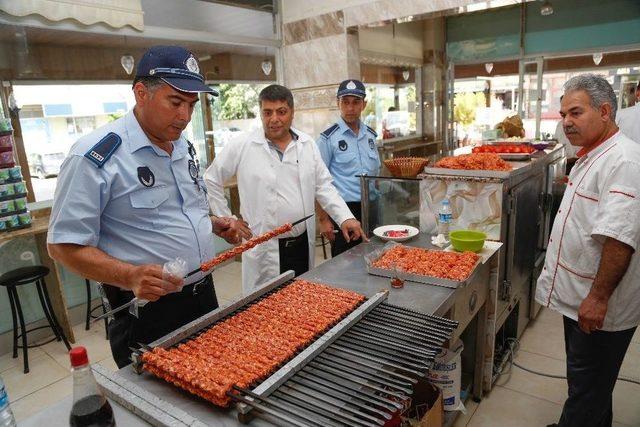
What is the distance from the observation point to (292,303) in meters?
1.71

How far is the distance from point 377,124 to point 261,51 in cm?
255

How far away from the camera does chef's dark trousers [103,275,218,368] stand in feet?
5.57

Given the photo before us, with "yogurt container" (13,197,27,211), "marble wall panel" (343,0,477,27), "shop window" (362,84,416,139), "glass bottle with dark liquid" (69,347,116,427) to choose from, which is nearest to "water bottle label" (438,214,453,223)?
"glass bottle with dark liquid" (69,347,116,427)

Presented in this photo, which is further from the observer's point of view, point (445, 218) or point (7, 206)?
point (7, 206)

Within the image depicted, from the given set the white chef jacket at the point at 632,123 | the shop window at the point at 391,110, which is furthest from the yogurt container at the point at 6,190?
the white chef jacket at the point at 632,123

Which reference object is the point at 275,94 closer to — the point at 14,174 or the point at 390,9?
the point at 14,174

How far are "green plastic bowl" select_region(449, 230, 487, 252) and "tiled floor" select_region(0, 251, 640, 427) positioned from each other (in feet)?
3.50

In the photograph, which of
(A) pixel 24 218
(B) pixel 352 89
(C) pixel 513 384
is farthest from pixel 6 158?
(C) pixel 513 384

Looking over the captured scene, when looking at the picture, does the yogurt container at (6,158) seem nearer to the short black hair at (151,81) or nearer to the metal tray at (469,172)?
the short black hair at (151,81)

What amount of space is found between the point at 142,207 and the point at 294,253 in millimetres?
1376

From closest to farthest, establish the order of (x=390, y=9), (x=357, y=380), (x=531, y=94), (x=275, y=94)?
1. (x=357, y=380)
2. (x=275, y=94)
3. (x=390, y=9)
4. (x=531, y=94)

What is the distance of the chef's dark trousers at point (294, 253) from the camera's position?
285cm

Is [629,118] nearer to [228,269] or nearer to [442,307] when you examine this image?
[442,307]

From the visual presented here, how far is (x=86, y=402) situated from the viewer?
1049 mm
